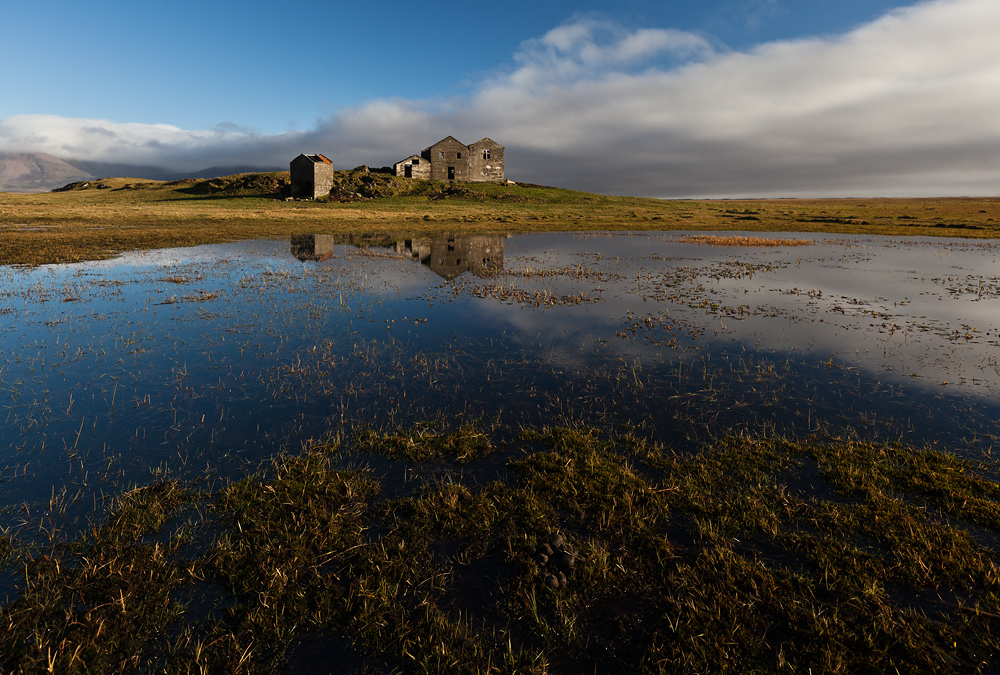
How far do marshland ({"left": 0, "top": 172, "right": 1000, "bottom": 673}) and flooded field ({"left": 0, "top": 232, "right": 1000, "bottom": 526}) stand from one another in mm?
105

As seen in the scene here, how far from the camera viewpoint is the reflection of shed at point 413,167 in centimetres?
10638

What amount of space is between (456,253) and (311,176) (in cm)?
6185

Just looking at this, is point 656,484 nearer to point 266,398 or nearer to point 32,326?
point 266,398

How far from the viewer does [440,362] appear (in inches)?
505

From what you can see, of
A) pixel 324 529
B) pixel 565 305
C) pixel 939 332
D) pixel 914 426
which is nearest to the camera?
pixel 324 529

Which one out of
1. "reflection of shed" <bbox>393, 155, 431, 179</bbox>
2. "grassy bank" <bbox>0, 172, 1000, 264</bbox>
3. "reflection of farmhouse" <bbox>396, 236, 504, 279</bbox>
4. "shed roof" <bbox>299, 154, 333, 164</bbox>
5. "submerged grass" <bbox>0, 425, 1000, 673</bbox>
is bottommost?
"submerged grass" <bbox>0, 425, 1000, 673</bbox>

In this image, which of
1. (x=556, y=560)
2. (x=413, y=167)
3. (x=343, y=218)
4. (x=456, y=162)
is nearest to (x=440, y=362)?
(x=556, y=560)

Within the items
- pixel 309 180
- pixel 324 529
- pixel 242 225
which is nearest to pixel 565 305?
pixel 324 529

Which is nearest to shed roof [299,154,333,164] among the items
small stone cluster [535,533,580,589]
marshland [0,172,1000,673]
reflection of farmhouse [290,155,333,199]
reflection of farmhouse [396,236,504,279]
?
reflection of farmhouse [290,155,333,199]

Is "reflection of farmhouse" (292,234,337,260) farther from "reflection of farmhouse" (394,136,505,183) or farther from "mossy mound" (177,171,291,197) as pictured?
"reflection of farmhouse" (394,136,505,183)

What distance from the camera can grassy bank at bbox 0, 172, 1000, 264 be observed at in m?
44.2

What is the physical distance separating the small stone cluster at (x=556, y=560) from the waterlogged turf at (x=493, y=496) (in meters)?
0.04

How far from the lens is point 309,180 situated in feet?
278

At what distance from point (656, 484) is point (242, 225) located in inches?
2557
